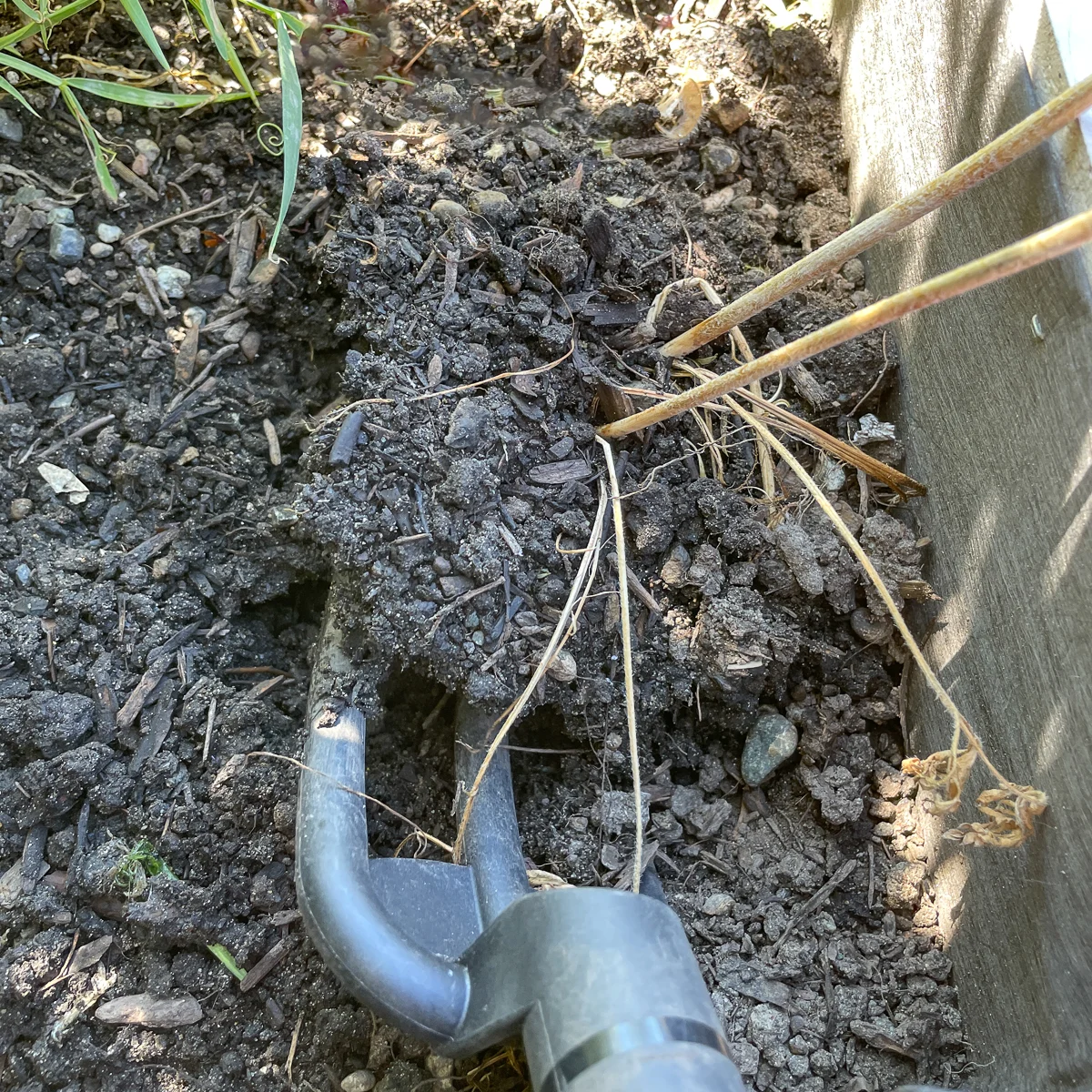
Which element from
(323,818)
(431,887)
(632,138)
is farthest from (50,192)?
(431,887)

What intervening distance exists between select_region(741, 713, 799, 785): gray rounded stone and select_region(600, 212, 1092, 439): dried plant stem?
0.53 metres

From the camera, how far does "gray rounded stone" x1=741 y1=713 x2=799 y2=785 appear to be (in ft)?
4.31

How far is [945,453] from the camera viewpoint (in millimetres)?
1313

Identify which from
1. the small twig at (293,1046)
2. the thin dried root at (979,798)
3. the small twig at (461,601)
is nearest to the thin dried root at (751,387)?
the thin dried root at (979,798)

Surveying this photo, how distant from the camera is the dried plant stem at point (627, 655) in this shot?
1.11m

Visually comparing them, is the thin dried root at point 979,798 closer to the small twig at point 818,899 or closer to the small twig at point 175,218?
the small twig at point 818,899

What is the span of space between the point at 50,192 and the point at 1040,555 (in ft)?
5.60

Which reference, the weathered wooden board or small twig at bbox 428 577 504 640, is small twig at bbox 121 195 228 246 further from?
the weathered wooden board

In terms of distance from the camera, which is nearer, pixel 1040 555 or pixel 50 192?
pixel 1040 555

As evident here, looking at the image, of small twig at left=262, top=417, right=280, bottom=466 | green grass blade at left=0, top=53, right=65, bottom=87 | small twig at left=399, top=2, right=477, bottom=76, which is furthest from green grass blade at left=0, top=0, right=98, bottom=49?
small twig at left=262, top=417, right=280, bottom=466

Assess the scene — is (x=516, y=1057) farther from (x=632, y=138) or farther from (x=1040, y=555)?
(x=632, y=138)

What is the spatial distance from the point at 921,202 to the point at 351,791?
1.02 m

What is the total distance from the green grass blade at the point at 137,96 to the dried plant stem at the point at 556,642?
1.03m

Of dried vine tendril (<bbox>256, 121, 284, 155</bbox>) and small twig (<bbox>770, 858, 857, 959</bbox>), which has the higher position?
dried vine tendril (<bbox>256, 121, 284, 155</bbox>)
